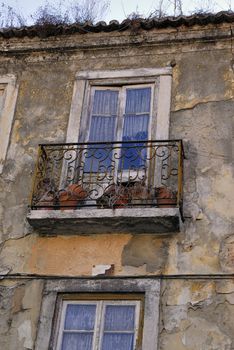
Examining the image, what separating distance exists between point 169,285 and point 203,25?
4.33m

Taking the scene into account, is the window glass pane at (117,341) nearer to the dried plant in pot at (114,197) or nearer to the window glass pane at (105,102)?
the dried plant in pot at (114,197)

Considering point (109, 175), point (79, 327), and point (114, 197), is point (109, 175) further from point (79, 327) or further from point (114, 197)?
point (79, 327)

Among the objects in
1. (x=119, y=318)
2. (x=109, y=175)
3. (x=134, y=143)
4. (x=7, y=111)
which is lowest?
(x=119, y=318)

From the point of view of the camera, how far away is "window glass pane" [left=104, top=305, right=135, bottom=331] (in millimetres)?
9047

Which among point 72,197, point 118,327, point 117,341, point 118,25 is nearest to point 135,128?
point 72,197

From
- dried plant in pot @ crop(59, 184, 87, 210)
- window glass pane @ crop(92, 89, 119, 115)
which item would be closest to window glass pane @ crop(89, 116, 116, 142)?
window glass pane @ crop(92, 89, 119, 115)

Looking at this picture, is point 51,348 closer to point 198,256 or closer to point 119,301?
point 119,301

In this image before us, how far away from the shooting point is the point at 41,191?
33.4 feet

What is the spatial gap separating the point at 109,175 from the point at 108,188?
37cm

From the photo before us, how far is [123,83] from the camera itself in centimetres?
1131

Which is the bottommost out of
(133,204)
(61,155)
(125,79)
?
(133,204)

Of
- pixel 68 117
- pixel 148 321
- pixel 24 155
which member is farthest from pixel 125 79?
pixel 148 321

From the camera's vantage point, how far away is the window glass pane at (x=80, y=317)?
918cm

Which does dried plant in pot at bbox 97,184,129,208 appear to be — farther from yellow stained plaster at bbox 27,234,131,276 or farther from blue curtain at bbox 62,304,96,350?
blue curtain at bbox 62,304,96,350
